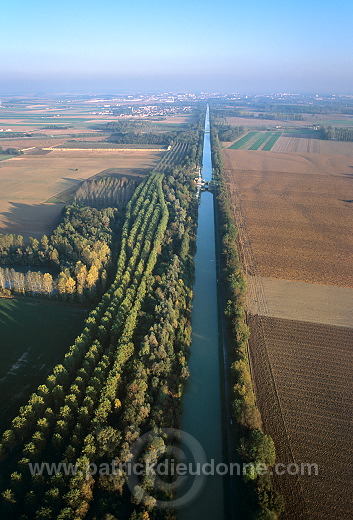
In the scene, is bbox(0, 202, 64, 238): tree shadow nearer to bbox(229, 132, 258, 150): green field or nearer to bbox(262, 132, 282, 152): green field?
bbox(229, 132, 258, 150): green field

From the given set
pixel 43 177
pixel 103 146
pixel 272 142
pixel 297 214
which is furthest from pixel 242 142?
pixel 43 177

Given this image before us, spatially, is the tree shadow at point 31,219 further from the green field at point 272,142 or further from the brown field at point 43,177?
the green field at point 272,142

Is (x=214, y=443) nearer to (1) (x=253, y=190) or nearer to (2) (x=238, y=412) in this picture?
(2) (x=238, y=412)

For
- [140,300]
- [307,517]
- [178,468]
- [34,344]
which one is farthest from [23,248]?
[307,517]

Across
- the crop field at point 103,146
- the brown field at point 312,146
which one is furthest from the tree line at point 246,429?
the crop field at point 103,146

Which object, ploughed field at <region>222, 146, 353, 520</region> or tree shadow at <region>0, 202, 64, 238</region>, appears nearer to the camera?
ploughed field at <region>222, 146, 353, 520</region>

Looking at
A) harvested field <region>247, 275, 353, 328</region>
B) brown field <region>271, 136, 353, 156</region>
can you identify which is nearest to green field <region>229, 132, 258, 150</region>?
brown field <region>271, 136, 353, 156</region>

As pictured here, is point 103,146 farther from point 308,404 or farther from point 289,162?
point 308,404
